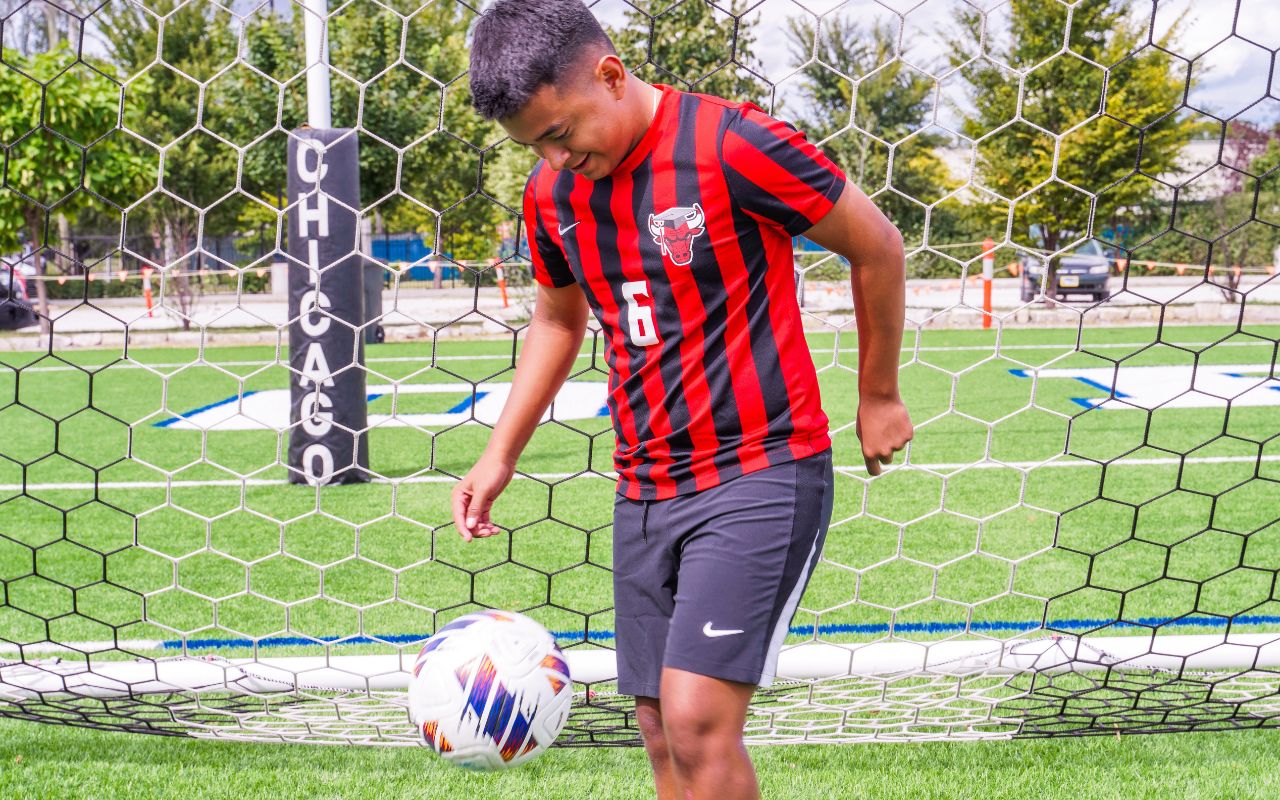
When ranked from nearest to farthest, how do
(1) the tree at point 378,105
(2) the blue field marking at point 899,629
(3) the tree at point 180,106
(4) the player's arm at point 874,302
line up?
(4) the player's arm at point 874,302 < (2) the blue field marking at point 899,629 < (1) the tree at point 378,105 < (3) the tree at point 180,106

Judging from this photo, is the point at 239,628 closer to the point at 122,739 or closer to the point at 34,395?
the point at 122,739

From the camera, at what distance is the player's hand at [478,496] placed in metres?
1.96

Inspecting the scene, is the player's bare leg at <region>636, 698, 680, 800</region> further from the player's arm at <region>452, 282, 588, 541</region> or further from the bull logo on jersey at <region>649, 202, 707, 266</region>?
the bull logo on jersey at <region>649, 202, 707, 266</region>

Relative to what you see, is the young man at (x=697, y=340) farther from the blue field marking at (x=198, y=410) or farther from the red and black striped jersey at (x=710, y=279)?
the blue field marking at (x=198, y=410)

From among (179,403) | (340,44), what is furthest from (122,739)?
(340,44)

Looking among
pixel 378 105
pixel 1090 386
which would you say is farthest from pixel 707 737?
pixel 378 105

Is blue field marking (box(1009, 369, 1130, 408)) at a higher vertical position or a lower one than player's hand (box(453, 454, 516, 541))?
lower

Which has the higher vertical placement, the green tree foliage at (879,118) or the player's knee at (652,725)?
the green tree foliage at (879,118)

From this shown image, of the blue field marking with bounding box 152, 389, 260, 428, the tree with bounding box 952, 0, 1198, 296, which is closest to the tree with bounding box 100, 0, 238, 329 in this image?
the blue field marking with bounding box 152, 389, 260, 428

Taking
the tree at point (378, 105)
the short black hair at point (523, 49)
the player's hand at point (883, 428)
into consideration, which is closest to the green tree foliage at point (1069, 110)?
the player's hand at point (883, 428)

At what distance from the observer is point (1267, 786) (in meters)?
2.32

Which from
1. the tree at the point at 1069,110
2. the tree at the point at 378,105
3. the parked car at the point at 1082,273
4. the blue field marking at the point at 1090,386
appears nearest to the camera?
the tree at the point at 1069,110

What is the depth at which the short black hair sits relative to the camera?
1.57 m

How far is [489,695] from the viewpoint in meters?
1.79
